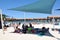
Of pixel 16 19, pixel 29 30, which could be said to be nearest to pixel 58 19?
pixel 16 19

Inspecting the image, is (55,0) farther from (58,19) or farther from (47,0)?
(58,19)

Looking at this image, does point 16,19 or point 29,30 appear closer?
point 29,30

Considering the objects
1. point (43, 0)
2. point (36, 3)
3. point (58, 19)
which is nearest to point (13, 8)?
point (36, 3)

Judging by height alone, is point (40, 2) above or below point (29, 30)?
above

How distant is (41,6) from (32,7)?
65 cm

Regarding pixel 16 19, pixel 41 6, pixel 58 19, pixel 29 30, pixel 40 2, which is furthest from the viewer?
pixel 16 19

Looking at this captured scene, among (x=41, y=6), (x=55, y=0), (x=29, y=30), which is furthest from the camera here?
(x=29, y=30)

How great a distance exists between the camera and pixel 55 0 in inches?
293

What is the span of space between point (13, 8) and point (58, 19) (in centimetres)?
3594

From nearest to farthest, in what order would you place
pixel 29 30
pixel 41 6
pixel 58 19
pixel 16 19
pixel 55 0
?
pixel 55 0 → pixel 41 6 → pixel 29 30 → pixel 58 19 → pixel 16 19

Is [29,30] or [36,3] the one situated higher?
[36,3]

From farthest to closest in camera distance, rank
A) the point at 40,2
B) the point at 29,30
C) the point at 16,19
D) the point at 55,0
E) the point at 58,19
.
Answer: the point at 16,19, the point at 58,19, the point at 29,30, the point at 40,2, the point at 55,0

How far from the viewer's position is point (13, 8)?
31.3ft

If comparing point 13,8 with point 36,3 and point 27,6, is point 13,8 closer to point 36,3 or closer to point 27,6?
point 27,6
